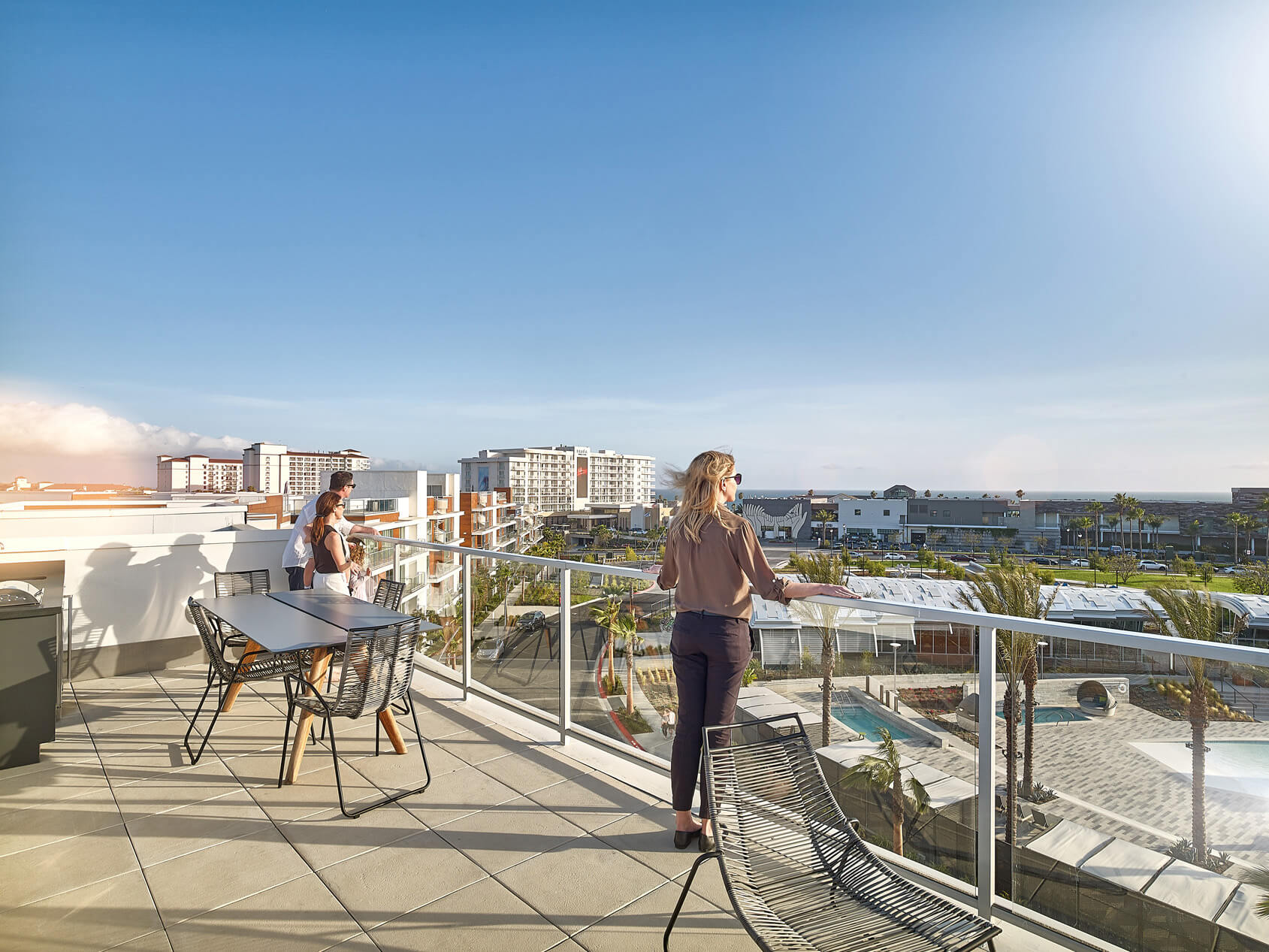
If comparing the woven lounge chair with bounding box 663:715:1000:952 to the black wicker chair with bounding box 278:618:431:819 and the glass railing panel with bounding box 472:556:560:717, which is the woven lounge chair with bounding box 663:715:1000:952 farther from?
the glass railing panel with bounding box 472:556:560:717

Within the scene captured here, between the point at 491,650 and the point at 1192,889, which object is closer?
the point at 1192,889

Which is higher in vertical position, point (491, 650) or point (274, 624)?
point (274, 624)

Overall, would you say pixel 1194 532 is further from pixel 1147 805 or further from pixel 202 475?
pixel 202 475

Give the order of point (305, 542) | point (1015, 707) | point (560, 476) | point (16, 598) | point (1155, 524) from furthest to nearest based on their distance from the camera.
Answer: point (560, 476) < point (1155, 524) < point (305, 542) < point (16, 598) < point (1015, 707)

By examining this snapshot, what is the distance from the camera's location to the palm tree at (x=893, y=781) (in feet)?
8.48

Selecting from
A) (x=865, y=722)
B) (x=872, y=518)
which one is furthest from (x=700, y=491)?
(x=872, y=518)

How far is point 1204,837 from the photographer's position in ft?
6.32

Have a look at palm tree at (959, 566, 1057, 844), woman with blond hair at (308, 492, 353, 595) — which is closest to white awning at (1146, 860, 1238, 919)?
palm tree at (959, 566, 1057, 844)

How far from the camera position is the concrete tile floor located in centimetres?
237

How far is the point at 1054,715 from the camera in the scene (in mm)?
2307

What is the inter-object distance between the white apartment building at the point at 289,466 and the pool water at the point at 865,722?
205 ft

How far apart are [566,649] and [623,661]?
0.59 m

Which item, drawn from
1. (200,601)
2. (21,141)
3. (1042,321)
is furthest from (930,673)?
(1042,321)

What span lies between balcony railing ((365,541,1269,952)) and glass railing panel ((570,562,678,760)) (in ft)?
2.45
